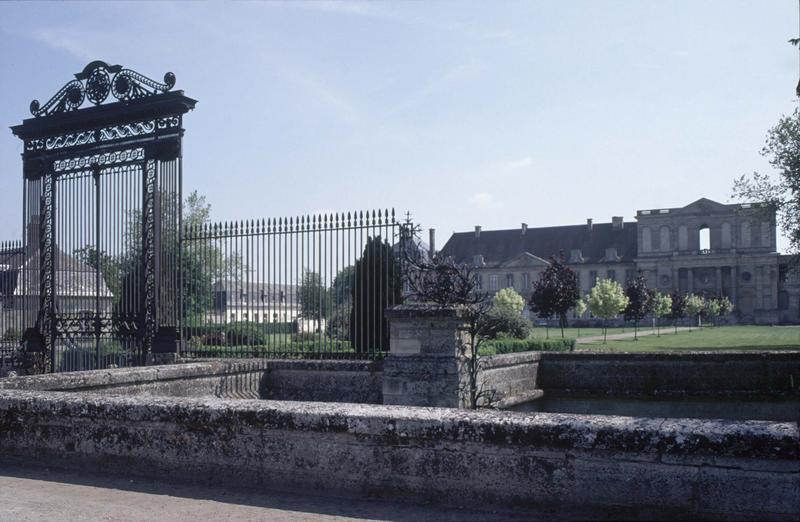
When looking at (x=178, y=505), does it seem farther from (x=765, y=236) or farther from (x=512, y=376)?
(x=765, y=236)

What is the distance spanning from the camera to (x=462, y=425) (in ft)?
12.2

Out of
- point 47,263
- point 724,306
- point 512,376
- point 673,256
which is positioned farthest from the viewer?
point 673,256

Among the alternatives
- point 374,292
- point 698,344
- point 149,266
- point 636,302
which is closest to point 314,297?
point 374,292

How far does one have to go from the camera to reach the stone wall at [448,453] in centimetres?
320

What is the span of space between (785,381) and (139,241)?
1114 cm

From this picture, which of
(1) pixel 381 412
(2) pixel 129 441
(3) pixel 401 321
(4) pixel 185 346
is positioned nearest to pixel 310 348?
(4) pixel 185 346

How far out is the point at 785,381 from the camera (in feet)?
39.9

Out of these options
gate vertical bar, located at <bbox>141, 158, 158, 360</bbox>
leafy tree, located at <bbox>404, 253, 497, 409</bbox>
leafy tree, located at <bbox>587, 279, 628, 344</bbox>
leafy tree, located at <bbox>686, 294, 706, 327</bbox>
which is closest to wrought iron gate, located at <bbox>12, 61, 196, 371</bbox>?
gate vertical bar, located at <bbox>141, 158, 158, 360</bbox>

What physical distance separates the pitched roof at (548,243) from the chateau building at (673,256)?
11cm

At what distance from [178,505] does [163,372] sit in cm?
413

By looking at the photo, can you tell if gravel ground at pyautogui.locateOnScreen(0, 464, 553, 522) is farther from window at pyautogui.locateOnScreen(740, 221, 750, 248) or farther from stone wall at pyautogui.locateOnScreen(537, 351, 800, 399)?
window at pyautogui.locateOnScreen(740, 221, 750, 248)

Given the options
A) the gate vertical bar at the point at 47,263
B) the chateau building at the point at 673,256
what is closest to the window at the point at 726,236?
the chateau building at the point at 673,256

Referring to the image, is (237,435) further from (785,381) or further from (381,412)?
(785,381)

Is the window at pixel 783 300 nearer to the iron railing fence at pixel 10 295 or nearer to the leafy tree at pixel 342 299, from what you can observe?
the leafy tree at pixel 342 299
